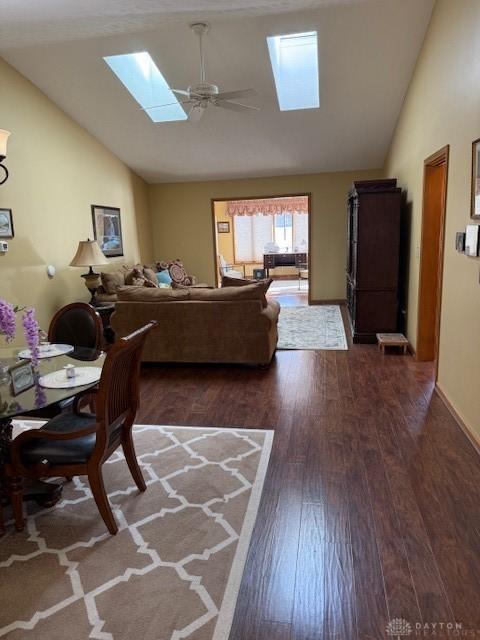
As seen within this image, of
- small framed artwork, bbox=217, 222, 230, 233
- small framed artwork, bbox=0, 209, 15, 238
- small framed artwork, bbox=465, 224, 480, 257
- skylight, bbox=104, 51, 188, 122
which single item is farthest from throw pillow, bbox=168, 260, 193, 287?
small framed artwork, bbox=465, 224, 480, 257

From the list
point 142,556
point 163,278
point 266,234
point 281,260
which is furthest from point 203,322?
point 266,234

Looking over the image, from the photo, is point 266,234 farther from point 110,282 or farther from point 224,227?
point 110,282

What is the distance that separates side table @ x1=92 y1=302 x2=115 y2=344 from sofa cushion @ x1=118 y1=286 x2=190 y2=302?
47.9 inches

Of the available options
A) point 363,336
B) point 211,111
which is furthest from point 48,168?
point 363,336

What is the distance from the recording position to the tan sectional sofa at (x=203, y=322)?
4.34 meters

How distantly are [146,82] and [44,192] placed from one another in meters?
2.02

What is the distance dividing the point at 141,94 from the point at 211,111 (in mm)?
976

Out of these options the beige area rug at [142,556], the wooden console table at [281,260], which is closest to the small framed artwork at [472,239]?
the beige area rug at [142,556]

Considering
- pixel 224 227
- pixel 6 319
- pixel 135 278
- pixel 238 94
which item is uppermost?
pixel 238 94

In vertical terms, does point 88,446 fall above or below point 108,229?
below

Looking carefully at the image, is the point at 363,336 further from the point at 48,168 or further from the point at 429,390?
the point at 48,168

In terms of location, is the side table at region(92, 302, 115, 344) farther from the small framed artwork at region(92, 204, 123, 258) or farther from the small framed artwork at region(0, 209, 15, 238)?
the small framed artwork at region(0, 209, 15, 238)

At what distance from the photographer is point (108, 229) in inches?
275

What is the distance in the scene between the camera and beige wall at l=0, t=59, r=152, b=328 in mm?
4738
